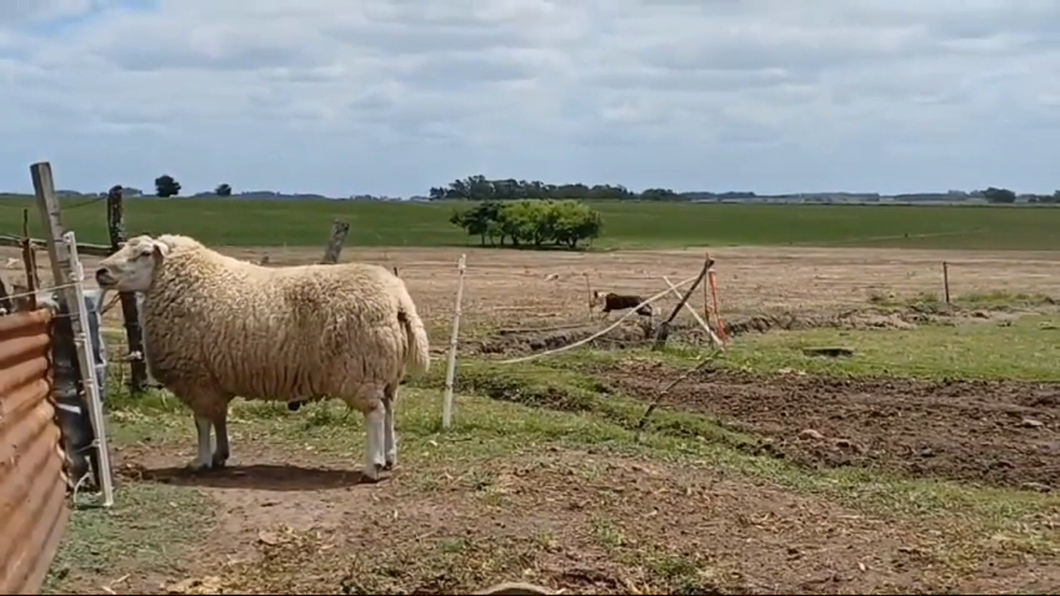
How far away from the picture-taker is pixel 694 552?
32.9 feet

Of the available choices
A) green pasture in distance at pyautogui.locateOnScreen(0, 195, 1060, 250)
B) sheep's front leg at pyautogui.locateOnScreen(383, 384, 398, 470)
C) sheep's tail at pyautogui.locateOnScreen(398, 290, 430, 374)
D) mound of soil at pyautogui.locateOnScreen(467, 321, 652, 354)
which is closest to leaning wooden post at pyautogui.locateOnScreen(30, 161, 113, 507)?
sheep's front leg at pyautogui.locateOnScreen(383, 384, 398, 470)

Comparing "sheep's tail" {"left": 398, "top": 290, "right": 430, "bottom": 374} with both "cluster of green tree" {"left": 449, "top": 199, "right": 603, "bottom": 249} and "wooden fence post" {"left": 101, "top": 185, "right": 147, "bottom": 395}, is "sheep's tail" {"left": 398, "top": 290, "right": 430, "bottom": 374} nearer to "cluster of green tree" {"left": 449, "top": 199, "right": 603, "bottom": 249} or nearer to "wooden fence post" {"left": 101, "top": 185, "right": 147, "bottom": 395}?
"wooden fence post" {"left": 101, "top": 185, "right": 147, "bottom": 395}

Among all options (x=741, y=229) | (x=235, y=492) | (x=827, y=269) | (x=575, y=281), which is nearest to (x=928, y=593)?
(x=235, y=492)

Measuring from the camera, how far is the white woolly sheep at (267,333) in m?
12.7

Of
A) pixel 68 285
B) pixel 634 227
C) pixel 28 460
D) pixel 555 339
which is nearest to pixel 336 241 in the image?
pixel 68 285

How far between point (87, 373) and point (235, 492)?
154cm

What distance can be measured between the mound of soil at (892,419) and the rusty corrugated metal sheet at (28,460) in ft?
24.1

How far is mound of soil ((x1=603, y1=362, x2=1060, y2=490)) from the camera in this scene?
14.7 m

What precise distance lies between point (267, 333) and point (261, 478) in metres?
1.22

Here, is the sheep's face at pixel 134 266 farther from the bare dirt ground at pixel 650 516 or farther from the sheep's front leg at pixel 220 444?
the bare dirt ground at pixel 650 516

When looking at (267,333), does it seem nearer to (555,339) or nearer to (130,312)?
(130,312)

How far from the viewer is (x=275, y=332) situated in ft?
41.8

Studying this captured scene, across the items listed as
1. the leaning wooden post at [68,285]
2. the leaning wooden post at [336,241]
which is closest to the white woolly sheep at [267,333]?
the leaning wooden post at [68,285]

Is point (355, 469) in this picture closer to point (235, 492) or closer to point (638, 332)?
point (235, 492)
